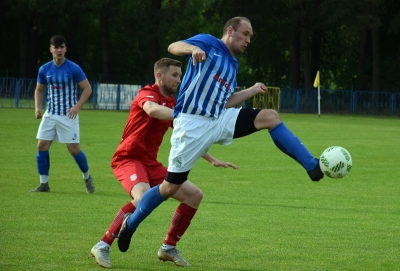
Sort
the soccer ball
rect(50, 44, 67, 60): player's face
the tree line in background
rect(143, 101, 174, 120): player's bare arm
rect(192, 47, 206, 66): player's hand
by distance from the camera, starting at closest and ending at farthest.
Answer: rect(192, 47, 206, 66): player's hand → the soccer ball → rect(143, 101, 174, 120): player's bare arm → rect(50, 44, 67, 60): player's face → the tree line in background

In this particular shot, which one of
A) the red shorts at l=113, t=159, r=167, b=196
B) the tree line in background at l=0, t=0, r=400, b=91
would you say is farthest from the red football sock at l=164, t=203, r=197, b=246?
the tree line in background at l=0, t=0, r=400, b=91

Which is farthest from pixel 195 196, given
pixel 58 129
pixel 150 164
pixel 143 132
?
pixel 58 129

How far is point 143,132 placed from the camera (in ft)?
22.0

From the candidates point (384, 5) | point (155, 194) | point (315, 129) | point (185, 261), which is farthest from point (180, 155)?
point (384, 5)

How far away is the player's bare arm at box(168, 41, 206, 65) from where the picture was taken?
5680 millimetres

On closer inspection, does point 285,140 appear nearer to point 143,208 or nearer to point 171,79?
point 171,79

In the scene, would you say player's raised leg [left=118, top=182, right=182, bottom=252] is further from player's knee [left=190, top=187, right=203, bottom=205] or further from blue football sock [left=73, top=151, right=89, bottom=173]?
blue football sock [left=73, top=151, right=89, bottom=173]

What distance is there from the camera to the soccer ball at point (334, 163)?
6059mm

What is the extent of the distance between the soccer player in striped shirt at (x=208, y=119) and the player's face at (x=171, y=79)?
0.40 meters

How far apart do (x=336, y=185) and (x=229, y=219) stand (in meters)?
4.13

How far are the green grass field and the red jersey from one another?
0.88 meters

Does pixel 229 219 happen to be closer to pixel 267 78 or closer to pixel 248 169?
pixel 248 169

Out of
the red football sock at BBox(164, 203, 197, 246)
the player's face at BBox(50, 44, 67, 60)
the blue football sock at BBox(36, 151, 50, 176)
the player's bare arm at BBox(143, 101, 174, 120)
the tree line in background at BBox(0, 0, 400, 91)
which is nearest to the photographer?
the player's bare arm at BBox(143, 101, 174, 120)

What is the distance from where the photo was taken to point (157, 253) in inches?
272
